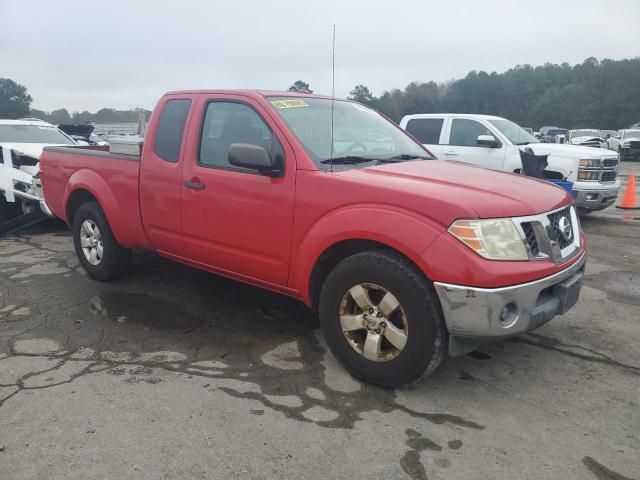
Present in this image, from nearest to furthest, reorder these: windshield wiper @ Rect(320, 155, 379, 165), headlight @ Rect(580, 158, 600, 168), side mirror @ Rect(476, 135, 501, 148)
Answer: windshield wiper @ Rect(320, 155, 379, 165), headlight @ Rect(580, 158, 600, 168), side mirror @ Rect(476, 135, 501, 148)

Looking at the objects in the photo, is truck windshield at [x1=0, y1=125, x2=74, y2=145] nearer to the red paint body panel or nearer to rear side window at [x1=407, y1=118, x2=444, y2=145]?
the red paint body panel

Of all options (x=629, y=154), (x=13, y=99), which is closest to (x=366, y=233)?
(x=629, y=154)

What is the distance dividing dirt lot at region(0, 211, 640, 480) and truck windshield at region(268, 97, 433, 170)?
4.58 feet

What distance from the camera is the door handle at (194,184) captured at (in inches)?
158

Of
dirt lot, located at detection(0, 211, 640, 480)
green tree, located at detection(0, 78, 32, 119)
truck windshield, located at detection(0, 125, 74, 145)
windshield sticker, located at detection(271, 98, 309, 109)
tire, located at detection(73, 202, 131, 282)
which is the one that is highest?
green tree, located at detection(0, 78, 32, 119)

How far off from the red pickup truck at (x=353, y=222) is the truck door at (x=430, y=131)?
5.48m

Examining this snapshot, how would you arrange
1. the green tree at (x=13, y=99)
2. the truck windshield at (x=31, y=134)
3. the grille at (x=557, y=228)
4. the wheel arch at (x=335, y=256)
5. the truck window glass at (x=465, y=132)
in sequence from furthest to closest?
the green tree at (x=13, y=99) < the truck window glass at (x=465, y=132) < the truck windshield at (x=31, y=134) < the grille at (x=557, y=228) < the wheel arch at (x=335, y=256)

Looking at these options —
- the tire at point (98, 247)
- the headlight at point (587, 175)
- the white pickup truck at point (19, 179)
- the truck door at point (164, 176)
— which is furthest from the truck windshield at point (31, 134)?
the headlight at point (587, 175)

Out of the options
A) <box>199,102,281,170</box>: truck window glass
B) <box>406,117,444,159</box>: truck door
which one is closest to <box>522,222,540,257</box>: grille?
<box>199,102,281,170</box>: truck window glass

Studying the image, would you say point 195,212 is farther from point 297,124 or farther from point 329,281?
point 329,281

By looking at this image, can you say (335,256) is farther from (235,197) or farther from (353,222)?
(235,197)

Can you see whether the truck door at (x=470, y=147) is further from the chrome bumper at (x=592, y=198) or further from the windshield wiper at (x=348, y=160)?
the windshield wiper at (x=348, y=160)

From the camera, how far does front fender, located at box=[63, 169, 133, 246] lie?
481 centimetres

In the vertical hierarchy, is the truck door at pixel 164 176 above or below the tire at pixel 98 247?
above
